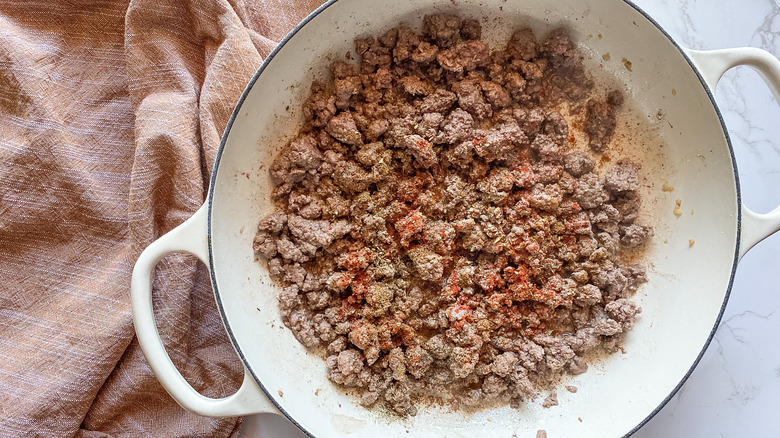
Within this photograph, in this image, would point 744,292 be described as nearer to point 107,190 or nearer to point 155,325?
point 155,325

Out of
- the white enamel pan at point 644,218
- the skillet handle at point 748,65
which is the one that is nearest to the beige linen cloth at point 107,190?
the white enamel pan at point 644,218

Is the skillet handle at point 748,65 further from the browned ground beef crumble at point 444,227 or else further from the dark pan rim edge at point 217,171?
the browned ground beef crumble at point 444,227

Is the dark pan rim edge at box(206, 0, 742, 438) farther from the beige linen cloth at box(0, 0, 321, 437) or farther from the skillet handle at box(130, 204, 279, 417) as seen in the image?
the beige linen cloth at box(0, 0, 321, 437)

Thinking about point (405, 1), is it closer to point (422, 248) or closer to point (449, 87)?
point (449, 87)

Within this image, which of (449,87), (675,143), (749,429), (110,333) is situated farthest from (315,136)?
(749,429)

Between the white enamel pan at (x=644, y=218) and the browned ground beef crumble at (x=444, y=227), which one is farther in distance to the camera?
the browned ground beef crumble at (x=444, y=227)

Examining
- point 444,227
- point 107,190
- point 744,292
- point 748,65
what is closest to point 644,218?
point 744,292

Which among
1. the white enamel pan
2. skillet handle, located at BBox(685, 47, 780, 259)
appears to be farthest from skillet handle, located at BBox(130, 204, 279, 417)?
skillet handle, located at BBox(685, 47, 780, 259)
